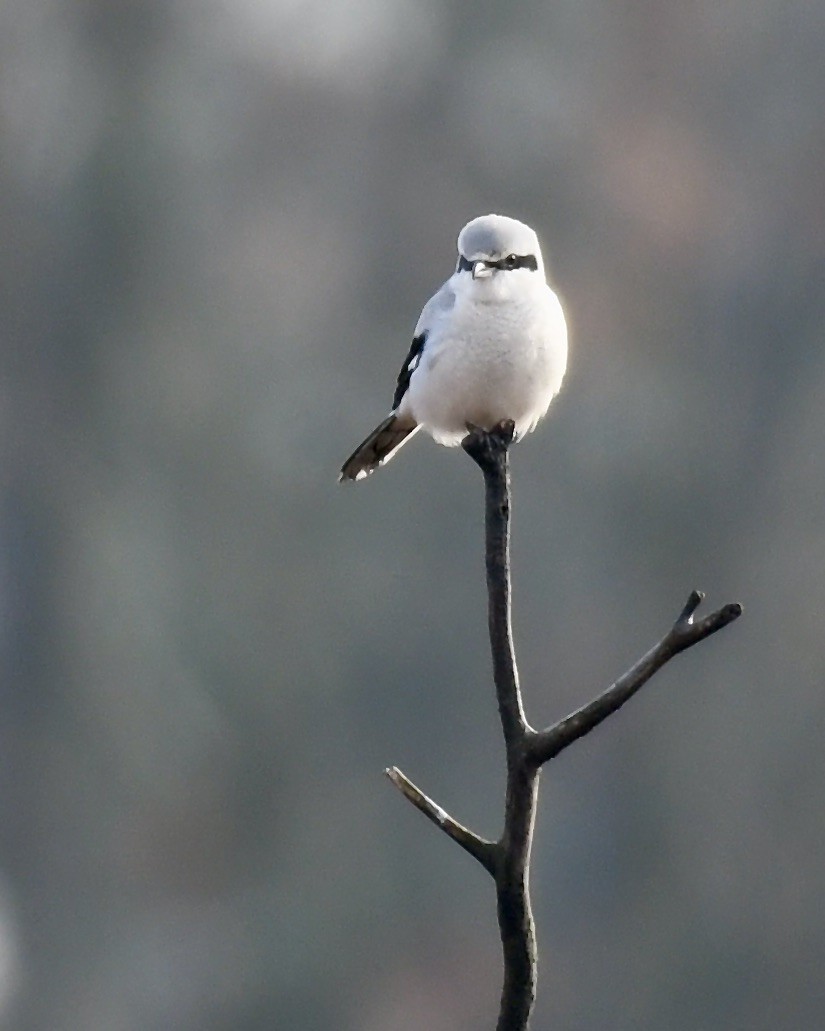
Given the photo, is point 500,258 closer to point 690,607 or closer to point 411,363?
point 411,363

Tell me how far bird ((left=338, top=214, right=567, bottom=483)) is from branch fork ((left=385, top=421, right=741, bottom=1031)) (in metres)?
1.47

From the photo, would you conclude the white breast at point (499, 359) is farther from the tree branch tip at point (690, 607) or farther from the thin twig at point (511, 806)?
the tree branch tip at point (690, 607)

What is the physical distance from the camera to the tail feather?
510 cm

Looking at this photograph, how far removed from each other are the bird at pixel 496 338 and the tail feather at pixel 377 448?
2.30 feet

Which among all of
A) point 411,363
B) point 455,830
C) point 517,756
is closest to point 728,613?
point 517,756

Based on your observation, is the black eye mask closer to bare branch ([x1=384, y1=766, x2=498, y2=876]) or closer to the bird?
the bird

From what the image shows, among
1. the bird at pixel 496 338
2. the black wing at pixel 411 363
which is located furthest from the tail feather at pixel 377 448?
the bird at pixel 496 338

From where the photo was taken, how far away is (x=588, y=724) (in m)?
2.58

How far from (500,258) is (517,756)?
184 centimetres

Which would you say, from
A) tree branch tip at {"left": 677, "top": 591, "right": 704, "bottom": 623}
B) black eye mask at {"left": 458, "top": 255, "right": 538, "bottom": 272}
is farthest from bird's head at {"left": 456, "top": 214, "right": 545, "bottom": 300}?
tree branch tip at {"left": 677, "top": 591, "right": 704, "bottom": 623}

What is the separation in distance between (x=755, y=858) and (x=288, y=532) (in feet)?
17.3

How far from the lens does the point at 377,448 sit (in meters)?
5.18

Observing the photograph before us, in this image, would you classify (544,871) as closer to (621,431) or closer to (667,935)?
(667,935)

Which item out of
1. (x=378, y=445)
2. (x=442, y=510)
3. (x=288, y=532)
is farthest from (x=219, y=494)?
(x=378, y=445)
